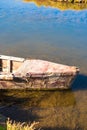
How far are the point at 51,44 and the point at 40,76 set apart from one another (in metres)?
7.86

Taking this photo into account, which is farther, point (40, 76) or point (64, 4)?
point (64, 4)

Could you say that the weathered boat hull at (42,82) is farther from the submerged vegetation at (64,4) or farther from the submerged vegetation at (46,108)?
the submerged vegetation at (64,4)

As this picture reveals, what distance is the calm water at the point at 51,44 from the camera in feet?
46.2

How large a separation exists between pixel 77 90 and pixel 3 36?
9934mm

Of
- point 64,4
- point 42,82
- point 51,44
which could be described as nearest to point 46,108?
point 42,82

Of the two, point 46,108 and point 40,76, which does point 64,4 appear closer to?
point 40,76

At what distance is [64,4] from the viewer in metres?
38.4

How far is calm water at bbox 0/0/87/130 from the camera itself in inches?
554

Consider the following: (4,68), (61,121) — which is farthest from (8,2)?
(61,121)

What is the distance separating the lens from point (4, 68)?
699 inches

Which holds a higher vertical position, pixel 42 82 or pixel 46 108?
pixel 42 82

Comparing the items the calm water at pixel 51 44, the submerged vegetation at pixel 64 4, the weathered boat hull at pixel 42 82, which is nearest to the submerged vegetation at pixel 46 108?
the calm water at pixel 51 44

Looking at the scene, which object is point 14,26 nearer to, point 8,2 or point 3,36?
point 3,36

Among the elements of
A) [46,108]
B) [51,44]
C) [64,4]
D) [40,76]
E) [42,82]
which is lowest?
[64,4]
